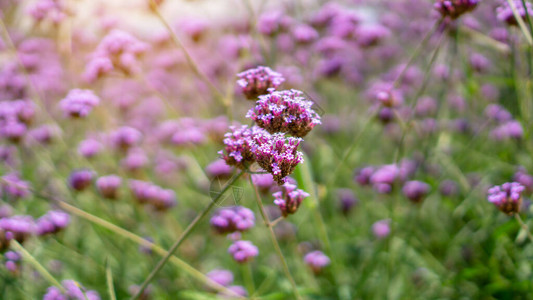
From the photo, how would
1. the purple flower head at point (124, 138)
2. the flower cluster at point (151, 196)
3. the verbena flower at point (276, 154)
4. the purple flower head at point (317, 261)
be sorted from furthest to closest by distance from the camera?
the purple flower head at point (124, 138), the flower cluster at point (151, 196), the purple flower head at point (317, 261), the verbena flower at point (276, 154)

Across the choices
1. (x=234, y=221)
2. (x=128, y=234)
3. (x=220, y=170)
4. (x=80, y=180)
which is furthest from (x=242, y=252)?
(x=80, y=180)

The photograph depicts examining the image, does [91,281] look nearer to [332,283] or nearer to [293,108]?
[332,283]

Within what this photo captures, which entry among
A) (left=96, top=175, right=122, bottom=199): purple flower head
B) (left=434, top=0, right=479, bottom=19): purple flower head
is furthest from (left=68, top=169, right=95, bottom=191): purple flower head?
(left=434, top=0, right=479, bottom=19): purple flower head

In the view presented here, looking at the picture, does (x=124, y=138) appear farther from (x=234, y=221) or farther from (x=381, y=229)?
(x=381, y=229)

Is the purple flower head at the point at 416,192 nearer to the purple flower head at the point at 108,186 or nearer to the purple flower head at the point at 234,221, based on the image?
the purple flower head at the point at 234,221

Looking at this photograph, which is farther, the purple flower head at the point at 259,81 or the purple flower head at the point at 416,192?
the purple flower head at the point at 416,192

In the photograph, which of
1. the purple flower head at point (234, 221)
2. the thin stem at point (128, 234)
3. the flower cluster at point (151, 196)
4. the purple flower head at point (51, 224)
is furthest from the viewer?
the flower cluster at point (151, 196)

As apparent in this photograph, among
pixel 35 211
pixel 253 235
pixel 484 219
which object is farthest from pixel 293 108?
pixel 35 211

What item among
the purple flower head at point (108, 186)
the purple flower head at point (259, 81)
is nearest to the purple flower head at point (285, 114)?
the purple flower head at point (259, 81)
